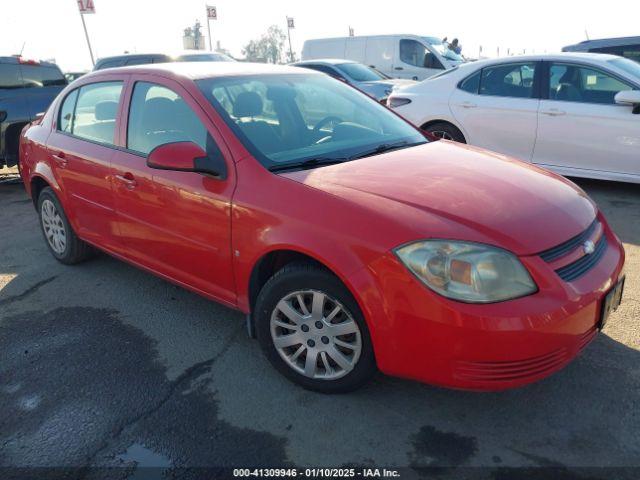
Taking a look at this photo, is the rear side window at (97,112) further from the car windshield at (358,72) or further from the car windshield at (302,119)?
the car windshield at (358,72)

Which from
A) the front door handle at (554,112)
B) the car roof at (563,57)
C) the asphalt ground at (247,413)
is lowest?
the asphalt ground at (247,413)

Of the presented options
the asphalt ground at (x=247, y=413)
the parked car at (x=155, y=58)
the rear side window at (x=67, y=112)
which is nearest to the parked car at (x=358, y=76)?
the parked car at (x=155, y=58)

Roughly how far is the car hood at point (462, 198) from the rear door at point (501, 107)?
3.26 metres

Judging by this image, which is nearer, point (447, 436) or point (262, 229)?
point (447, 436)

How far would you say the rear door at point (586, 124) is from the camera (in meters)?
5.52

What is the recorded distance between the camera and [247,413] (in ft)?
8.64

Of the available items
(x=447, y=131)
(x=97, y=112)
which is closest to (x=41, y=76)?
(x=97, y=112)

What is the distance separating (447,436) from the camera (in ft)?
7.97

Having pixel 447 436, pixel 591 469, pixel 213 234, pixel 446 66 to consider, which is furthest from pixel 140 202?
pixel 446 66

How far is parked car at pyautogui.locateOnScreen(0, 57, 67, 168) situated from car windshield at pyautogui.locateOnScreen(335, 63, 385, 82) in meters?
5.34

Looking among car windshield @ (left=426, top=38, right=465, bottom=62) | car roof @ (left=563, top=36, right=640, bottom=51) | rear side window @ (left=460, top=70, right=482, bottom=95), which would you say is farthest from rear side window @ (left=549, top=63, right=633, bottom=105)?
car windshield @ (left=426, top=38, right=465, bottom=62)

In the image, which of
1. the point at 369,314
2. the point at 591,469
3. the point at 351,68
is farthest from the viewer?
the point at 351,68

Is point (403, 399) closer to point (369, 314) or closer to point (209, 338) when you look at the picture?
point (369, 314)

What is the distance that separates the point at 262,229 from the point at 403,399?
3.63 feet
